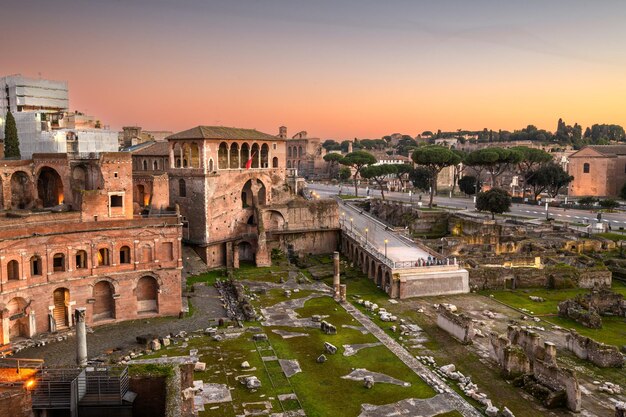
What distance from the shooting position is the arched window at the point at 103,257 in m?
34.5

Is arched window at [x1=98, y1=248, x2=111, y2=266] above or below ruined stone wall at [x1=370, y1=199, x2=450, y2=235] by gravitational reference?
above

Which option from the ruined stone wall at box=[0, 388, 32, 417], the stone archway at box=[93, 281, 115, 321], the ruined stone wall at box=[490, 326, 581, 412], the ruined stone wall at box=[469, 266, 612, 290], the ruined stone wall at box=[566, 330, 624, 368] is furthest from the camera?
the ruined stone wall at box=[469, 266, 612, 290]

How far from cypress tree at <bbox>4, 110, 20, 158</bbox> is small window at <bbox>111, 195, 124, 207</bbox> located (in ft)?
62.7

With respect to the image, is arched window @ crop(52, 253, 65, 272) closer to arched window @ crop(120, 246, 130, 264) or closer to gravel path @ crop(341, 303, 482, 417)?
arched window @ crop(120, 246, 130, 264)

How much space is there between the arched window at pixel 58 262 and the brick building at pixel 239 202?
16.3m

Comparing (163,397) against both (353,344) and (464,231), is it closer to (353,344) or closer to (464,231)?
(353,344)

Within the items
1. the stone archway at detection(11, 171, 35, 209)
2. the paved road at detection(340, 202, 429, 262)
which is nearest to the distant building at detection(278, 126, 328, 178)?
the paved road at detection(340, 202, 429, 262)

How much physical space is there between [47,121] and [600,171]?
80791 millimetres

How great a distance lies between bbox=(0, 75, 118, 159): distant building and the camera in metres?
55.2

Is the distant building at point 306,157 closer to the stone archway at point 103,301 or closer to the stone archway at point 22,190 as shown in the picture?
the stone archway at point 22,190

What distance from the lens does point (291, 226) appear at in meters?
55.3

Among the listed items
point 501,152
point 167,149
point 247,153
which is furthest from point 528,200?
point 167,149

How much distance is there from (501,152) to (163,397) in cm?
6349

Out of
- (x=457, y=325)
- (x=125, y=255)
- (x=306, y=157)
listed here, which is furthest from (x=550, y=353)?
(x=306, y=157)
